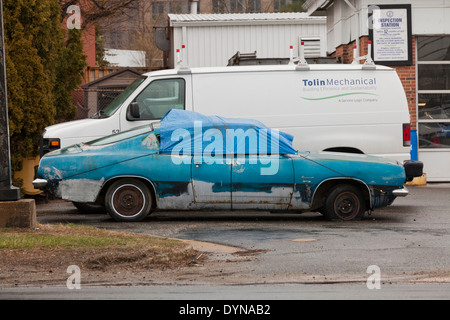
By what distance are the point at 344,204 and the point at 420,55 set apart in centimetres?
826

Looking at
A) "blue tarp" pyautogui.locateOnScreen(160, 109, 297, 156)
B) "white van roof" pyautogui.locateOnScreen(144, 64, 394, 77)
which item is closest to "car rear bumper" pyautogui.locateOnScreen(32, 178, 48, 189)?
"blue tarp" pyautogui.locateOnScreen(160, 109, 297, 156)

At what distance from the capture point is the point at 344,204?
40.8ft

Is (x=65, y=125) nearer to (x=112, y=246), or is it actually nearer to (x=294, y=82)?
(x=294, y=82)

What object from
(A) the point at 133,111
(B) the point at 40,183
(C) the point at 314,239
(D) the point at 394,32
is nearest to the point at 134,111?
(A) the point at 133,111

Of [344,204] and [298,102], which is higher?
[298,102]

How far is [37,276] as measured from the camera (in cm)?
817

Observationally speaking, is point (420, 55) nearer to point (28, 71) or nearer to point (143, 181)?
point (28, 71)

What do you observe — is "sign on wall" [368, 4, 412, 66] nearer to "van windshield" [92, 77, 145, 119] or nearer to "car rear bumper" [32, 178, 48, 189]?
"van windshield" [92, 77, 145, 119]

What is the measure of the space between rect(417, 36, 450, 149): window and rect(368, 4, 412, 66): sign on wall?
0.50 meters

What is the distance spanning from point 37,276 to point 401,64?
42.7 feet

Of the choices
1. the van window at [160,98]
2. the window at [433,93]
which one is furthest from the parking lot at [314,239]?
the window at [433,93]

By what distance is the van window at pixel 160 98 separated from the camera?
14.3m

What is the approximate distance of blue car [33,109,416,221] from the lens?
1212cm

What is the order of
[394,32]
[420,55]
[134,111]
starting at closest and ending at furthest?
[134,111]
[394,32]
[420,55]
